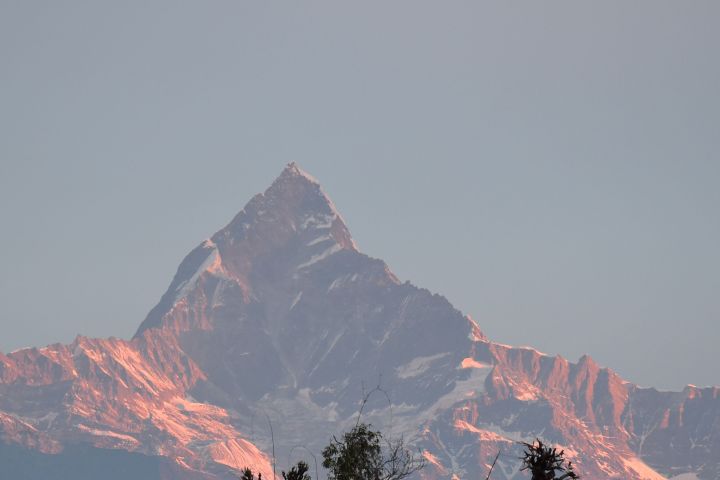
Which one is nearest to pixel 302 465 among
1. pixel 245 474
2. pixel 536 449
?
pixel 245 474

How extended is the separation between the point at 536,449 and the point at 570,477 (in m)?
1.74

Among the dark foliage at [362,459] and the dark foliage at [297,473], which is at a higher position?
the dark foliage at [362,459]

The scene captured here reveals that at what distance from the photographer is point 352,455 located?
82125 millimetres

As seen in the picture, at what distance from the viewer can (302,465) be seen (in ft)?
245

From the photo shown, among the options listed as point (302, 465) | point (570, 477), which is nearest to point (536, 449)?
point (570, 477)

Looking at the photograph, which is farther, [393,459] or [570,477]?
[393,459]

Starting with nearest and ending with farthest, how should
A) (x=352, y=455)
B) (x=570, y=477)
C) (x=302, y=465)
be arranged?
(x=570, y=477), (x=302, y=465), (x=352, y=455)

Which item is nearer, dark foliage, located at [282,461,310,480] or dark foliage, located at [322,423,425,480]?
dark foliage, located at [282,461,310,480]

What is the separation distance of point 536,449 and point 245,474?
12.2 meters

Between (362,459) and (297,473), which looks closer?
(297,473)

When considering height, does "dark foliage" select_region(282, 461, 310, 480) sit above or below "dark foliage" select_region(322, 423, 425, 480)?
below

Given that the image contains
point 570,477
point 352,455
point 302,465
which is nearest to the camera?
point 570,477

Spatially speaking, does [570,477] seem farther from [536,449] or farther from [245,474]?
[245,474]

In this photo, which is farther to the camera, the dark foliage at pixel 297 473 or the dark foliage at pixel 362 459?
the dark foliage at pixel 362 459
